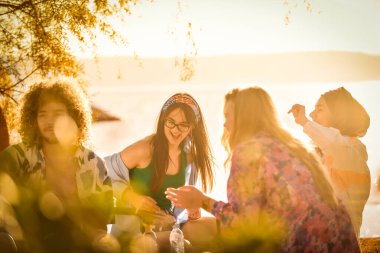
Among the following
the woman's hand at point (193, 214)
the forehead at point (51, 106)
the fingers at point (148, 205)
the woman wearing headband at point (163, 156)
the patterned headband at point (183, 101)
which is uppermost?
the patterned headband at point (183, 101)

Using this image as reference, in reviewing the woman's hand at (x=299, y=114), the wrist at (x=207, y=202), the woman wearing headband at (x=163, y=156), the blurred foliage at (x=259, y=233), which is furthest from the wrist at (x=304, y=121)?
the blurred foliage at (x=259, y=233)

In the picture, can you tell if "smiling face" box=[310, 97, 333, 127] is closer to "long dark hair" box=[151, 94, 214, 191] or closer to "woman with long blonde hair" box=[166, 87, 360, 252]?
"long dark hair" box=[151, 94, 214, 191]

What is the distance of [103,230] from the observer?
430 cm

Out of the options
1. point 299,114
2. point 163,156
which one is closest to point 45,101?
point 163,156

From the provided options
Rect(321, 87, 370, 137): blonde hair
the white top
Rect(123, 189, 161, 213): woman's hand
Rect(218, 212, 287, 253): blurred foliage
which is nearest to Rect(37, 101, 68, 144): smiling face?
Rect(123, 189, 161, 213): woman's hand

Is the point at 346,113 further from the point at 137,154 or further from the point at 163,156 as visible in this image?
the point at 137,154

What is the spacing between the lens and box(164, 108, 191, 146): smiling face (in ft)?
18.6

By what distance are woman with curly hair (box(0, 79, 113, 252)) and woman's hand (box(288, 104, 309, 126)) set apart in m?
1.93

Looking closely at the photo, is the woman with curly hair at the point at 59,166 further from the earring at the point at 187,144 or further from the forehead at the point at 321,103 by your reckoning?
the forehead at the point at 321,103

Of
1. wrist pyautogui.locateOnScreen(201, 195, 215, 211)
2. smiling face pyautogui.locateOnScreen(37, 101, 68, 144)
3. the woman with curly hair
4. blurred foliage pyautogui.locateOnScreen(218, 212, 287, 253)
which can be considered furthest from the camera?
smiling face pyautogui.locateOnScreen(37, 101, 68, 144)

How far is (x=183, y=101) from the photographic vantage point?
18.6ft

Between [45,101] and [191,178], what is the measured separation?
6.64 feet

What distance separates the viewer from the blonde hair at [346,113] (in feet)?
18.0

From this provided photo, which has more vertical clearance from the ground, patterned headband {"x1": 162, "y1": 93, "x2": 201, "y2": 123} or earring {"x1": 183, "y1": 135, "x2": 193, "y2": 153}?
patterned headband {"x1": 162, "y1": 93, "x2": 201, "y2": 123}
